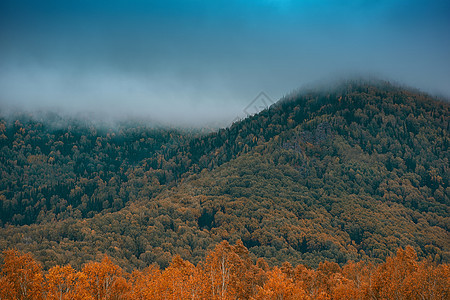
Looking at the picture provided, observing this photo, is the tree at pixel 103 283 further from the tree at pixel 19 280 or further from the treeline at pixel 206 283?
the tree at pixel 19 280

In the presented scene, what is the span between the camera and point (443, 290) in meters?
67.9

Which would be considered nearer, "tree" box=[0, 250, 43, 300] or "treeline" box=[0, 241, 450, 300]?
"treeline" box=[0, 241, 450, 300]

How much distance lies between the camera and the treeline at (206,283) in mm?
50969

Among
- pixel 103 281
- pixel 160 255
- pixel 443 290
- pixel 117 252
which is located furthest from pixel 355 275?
pixel 117 252

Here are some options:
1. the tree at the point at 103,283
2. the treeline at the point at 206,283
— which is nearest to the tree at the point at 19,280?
the treeline at the point at 206,283

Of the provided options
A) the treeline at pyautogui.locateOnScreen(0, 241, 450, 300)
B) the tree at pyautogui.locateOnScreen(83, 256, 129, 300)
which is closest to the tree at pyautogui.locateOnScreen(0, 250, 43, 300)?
the treeline at pyautogui.locateOnScreen(0, 241, 450, 300)

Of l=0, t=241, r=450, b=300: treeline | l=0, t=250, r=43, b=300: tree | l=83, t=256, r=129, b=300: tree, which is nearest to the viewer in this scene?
l=0, t=241, r=450, b=300: treeline

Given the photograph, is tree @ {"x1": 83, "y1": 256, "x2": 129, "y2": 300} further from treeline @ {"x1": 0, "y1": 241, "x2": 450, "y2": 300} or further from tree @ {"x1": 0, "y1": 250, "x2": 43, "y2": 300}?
tree @ {"x1": 0, "y1": 250, "x2": 43, "y2": 300}

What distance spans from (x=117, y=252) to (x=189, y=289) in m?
141

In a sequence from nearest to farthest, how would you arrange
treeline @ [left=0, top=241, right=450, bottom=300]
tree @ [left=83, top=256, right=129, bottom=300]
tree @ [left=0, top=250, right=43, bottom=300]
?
treeline @ [left=0, top=241, right=450, bottom=300], tree @ [left=0, top=250, right=43, bottom=300], tree @ [left=83, top=256, right=129, bottom=300]

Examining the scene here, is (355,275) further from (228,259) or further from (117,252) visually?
(117,252)

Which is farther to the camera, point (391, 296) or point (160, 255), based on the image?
point (160, 255)

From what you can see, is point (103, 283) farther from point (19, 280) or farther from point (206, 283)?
point (206, 283)

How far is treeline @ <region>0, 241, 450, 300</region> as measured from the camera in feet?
167
